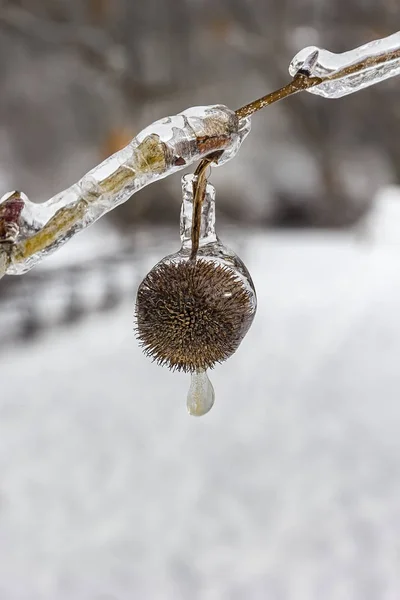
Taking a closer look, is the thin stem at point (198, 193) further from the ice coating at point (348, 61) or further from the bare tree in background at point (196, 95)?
the bare tree in background at point (196, 95)

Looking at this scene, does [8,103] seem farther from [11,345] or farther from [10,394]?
[10,394]

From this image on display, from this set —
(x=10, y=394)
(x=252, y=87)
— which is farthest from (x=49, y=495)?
(x=252, y=87)

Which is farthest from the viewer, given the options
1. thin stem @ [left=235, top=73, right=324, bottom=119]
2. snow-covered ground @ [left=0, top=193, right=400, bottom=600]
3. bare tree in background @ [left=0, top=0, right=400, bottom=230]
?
bare tree in background @ [left=0, top=0, right=400, bottom=230]

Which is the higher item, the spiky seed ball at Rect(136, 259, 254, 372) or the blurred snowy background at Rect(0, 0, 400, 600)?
the blurred snowy background at Rect(0, 0, 400, 600)

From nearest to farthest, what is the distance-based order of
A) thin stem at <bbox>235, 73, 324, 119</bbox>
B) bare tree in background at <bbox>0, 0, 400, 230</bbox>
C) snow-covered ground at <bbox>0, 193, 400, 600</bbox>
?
1. thin stem at <bbox>235, 73, 324, 119</bbox>
2. snow-covered ground at <bbox>0, 193, 400, 600</bbox>
3. bare tree in background at <bbox>0, 0, 400, 230</bbox>

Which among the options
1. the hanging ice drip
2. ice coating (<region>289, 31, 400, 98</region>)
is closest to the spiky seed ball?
the hanging ice drip

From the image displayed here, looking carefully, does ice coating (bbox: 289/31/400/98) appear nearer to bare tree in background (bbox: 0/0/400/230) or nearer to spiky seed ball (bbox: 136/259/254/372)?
spiky seed ball (bbox: 136/259/254/372)

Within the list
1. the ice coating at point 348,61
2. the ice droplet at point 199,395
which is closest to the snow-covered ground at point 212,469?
the ice droplet at point 199,395

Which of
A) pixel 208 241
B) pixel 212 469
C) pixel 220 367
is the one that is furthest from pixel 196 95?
pixel 208 241
